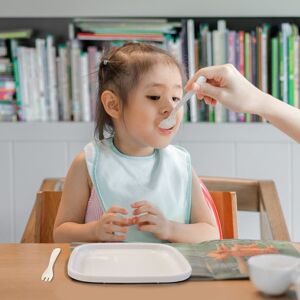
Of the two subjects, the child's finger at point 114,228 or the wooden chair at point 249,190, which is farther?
the wooden chair at point 249,190

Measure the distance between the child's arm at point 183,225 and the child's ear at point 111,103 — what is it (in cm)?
22

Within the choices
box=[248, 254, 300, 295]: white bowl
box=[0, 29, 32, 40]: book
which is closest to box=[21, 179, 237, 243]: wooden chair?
box=[248, 254, 300, 295]: white bowl

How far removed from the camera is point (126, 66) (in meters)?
1.48

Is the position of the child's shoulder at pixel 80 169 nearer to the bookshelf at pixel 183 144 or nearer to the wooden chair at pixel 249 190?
the wooden chair at pixel 249 190

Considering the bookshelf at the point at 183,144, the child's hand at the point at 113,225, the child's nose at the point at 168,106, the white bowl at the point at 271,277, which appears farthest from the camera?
the bookshelf at the point at 183,144

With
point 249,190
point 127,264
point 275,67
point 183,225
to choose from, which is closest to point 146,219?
point 183,225

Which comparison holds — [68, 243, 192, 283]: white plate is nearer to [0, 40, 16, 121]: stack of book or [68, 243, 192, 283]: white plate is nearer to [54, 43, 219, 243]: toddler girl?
[54, 43, 219, 243]: toddler girl

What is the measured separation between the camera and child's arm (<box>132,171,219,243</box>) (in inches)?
50.8

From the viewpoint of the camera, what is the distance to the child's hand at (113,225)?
126 cm

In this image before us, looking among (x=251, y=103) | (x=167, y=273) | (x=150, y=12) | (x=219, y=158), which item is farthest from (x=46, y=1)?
(x=167, y=273)

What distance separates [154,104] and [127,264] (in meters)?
0.45

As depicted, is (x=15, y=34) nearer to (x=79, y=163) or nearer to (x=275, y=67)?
(x=275, y=67)

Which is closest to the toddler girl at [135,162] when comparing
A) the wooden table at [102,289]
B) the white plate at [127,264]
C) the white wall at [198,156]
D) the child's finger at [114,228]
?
the child's finger at [114,228]

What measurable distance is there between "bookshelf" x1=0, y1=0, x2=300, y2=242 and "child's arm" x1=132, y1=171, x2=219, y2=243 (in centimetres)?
95
